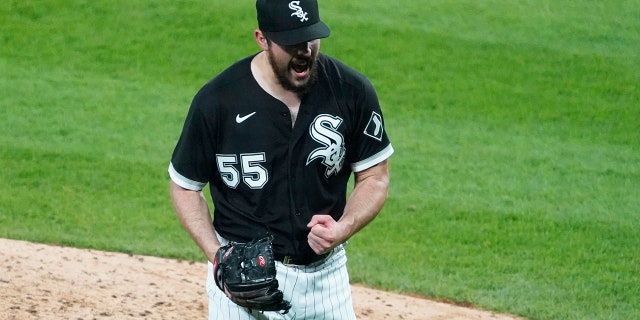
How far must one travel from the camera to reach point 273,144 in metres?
4.42

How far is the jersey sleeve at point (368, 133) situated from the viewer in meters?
4.49

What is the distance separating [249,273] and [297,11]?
1.05 meters

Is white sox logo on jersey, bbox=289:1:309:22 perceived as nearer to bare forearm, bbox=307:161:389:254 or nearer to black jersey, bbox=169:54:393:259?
black jersey, bbox=169:54:393:259

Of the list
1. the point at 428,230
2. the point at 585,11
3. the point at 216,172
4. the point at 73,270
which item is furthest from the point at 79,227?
the point at 585,11

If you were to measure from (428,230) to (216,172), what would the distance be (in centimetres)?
460

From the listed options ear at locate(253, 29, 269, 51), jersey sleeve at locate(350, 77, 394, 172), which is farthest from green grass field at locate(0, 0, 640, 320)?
ear at locate(253, 29, 269, 51)

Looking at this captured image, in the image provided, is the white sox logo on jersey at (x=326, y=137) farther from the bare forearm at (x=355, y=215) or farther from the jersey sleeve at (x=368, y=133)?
the bare forearm at (x=355, y=215)

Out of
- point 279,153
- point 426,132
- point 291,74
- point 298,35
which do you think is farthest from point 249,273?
point 426,132

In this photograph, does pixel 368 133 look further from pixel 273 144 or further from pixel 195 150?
pixel 195 150

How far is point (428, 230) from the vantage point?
8.91 metres

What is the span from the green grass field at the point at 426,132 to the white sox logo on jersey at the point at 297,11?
368 cm

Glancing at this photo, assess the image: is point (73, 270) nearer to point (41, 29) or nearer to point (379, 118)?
point (379, 118)

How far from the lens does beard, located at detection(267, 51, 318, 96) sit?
430 cm

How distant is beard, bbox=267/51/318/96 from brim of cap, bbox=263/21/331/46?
0.27 feet
